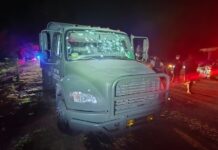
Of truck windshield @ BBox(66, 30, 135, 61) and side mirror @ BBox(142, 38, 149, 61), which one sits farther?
side mirror @ BBox(142, 38, 149, 61)

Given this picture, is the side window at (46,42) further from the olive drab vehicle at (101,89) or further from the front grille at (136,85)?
the front grille at (136,85)

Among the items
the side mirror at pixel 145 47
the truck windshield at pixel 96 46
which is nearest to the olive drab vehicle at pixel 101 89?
the truck windshield at pixel 96 46

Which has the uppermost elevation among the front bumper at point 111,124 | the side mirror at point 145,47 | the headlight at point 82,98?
the side mirror at point 145,47

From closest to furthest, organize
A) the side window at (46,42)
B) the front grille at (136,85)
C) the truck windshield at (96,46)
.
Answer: the front grille at (136,85), the truck windshield at (96,46), the side window at (46,42)

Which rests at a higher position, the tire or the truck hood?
the truck hood

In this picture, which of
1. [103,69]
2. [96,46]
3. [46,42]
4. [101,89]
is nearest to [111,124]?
[101,89]

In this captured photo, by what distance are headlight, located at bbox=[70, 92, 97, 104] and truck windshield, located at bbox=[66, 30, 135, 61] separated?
4.21 ft

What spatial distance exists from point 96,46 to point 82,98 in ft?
6.44

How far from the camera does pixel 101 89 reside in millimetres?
4727

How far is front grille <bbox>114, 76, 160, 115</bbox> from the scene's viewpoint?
4781mm

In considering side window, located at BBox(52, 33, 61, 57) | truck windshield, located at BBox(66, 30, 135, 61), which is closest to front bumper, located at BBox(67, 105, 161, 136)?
truck windshield, located at BBox(66, 30, 135, 61)

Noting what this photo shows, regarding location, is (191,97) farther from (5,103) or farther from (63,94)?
(5,103)

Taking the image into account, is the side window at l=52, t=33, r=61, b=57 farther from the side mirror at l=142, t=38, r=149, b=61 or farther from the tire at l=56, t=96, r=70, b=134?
the side mirror at l=142, t=38, r=149, b=61

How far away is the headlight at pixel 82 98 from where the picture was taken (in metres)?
4.81
